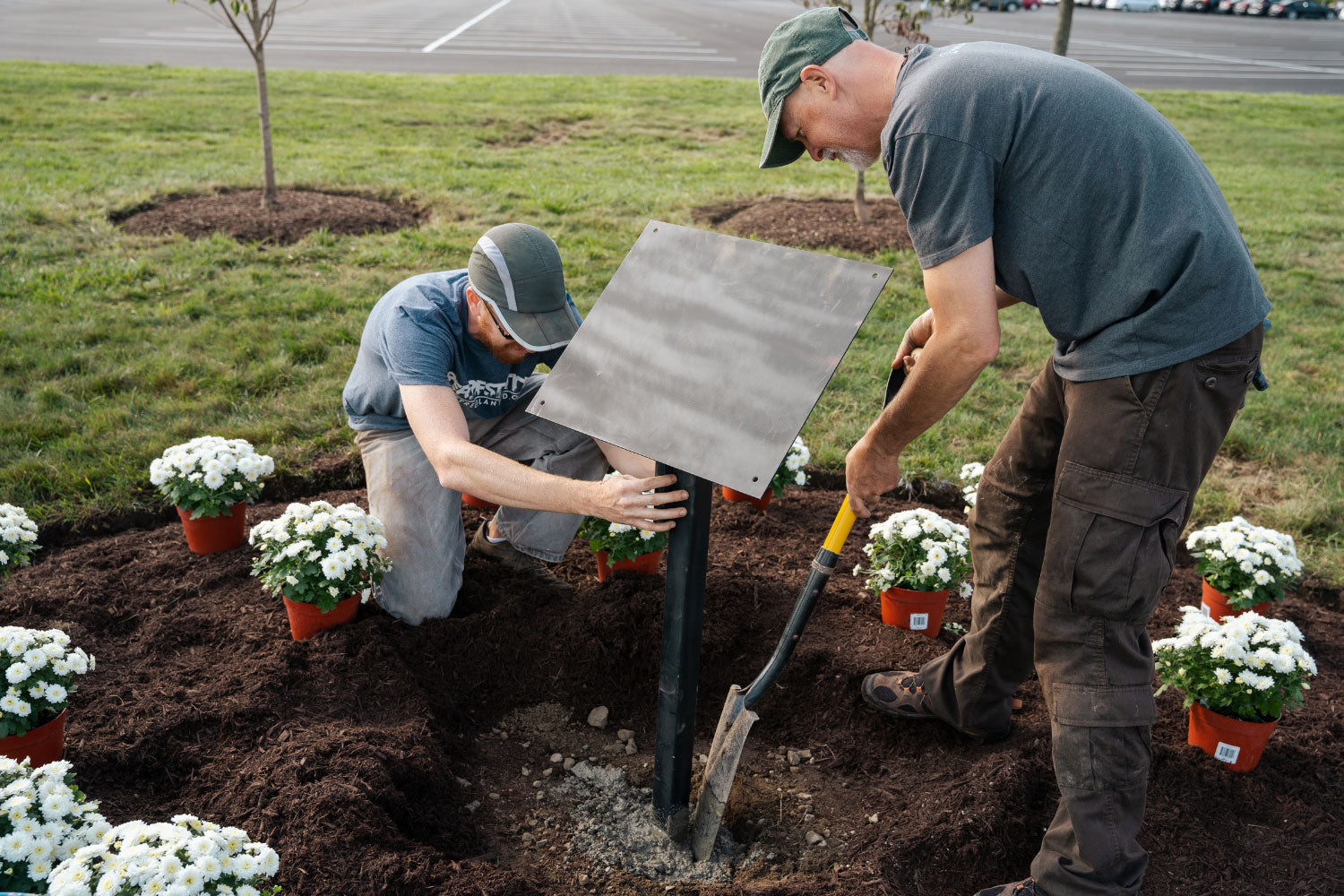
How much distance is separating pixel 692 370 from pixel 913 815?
1347 mm


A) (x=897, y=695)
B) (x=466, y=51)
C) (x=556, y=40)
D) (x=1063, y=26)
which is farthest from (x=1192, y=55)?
(x=897, y=695)

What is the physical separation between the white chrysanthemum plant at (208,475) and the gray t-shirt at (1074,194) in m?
2.57

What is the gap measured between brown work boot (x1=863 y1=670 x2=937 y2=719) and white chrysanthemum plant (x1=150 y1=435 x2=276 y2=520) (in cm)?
230

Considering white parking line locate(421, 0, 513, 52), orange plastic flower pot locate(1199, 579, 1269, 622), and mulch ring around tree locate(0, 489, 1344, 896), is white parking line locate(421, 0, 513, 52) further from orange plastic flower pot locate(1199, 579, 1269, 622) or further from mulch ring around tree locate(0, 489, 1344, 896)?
orange plastic flower pot locate(1199, 579, 1269, 622)

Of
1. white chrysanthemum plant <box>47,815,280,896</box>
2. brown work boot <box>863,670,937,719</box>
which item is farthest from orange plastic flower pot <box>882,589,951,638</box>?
white chrysanthemum plant <box>47,815,280,896</box>

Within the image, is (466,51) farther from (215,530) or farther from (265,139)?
(215,530)

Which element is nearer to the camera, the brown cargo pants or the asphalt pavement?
the brown cargo pants

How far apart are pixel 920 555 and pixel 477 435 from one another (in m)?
1.63

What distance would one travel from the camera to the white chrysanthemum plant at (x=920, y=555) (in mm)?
3143

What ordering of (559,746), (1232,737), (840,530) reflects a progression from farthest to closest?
1. (559,746)
2. (1232,737)
3. (840,530)

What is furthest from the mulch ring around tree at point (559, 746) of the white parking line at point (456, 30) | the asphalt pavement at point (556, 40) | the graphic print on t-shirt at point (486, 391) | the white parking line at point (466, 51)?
the white parking line at point (456, 30)

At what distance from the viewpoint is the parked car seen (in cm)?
3444

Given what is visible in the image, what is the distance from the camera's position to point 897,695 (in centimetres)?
290

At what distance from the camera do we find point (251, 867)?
5.50ft
